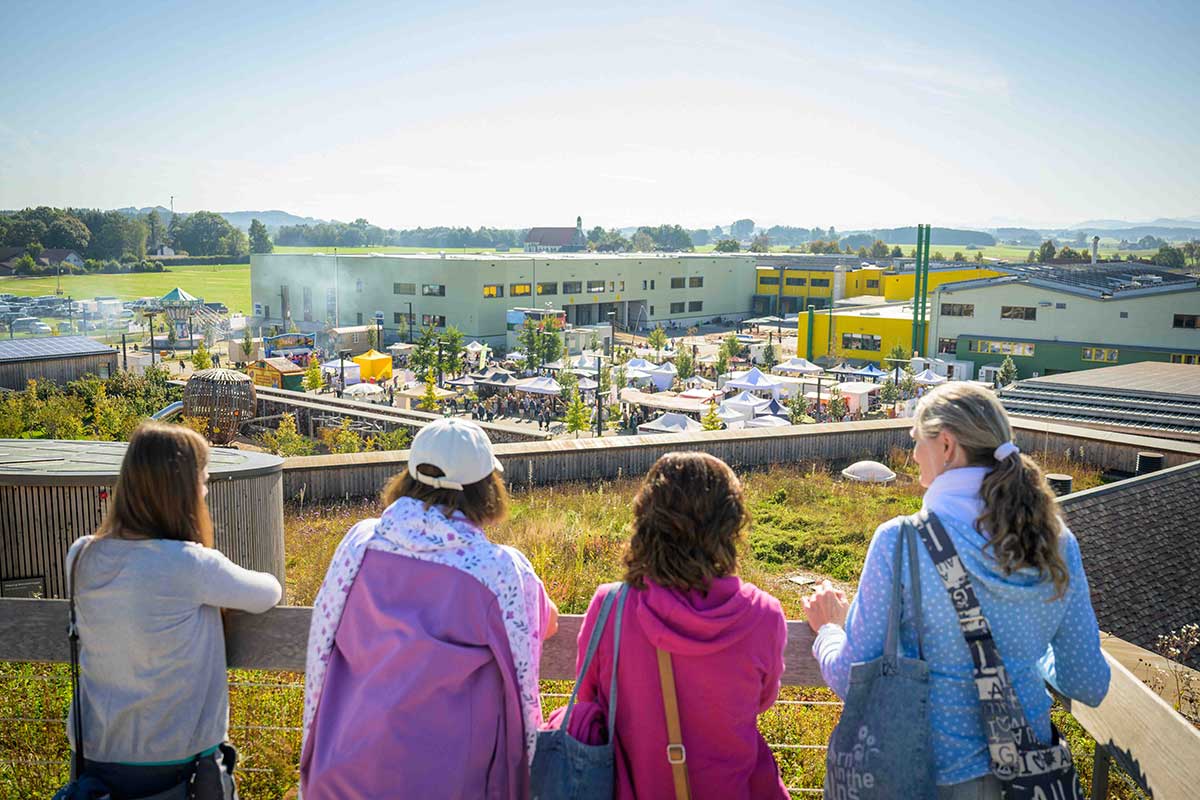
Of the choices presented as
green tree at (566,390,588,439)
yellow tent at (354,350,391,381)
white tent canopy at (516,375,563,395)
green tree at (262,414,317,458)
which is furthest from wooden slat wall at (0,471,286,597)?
yellow tent at (354,350,391,381)

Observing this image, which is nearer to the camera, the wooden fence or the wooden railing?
the wooden railing

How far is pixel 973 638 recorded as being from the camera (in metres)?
1.88

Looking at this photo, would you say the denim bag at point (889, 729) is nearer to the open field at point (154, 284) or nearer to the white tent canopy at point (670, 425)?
the white tent canopy at point (670, 425)

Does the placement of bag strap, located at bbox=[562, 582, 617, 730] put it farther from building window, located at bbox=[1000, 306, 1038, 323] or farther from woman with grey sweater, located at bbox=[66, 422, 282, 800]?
building window, located at bbox=[1000, 306, 1038, 323]

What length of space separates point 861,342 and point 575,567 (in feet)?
149

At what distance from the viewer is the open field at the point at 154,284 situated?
8788 cm

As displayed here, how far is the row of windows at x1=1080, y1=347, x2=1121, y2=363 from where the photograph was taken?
1604 inches

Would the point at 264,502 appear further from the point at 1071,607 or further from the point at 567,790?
the point at 1071,607

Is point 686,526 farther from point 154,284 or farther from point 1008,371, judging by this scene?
point 154,284

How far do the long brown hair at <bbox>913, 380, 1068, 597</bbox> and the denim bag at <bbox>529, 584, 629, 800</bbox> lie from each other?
79 centimetres

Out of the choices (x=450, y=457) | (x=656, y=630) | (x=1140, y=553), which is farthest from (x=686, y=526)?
(x=1140, y=553)

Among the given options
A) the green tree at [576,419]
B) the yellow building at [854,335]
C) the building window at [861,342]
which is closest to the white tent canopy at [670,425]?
the green tree at [576,419]

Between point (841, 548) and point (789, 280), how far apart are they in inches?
2810

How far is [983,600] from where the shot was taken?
1.90 meters
